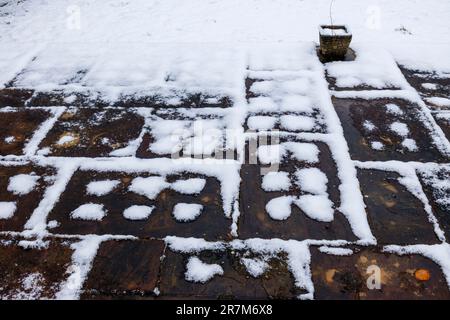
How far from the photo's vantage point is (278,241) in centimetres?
210

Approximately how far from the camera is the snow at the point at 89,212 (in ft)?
7.48

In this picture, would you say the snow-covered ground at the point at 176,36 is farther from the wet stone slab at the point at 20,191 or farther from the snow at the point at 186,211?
the snow at the point at 186,211

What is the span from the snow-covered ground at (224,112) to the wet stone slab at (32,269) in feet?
0.19

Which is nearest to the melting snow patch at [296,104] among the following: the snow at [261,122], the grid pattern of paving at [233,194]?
the grid pattern of paving at [233,194]

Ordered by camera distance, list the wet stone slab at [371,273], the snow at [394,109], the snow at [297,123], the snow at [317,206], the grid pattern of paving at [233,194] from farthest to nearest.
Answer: the snow at [394,109] < the snow at [297,123] < the snow at [317,206] < the grid pattern of paving at [233,194] < the wet stone slab at [371,273]

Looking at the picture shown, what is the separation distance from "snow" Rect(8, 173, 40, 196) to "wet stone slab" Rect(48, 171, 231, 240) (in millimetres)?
255

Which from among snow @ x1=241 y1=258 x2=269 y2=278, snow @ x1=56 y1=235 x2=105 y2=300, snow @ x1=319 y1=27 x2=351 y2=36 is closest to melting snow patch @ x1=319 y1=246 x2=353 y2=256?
snow @ x1=241 y1=258 x2=269 y2=278

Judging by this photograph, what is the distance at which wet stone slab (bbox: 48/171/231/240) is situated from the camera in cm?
219

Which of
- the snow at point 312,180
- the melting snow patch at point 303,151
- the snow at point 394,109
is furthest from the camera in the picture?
the snow at point 394,109

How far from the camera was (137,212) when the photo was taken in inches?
90.4

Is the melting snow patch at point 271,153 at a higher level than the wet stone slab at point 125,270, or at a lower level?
higher

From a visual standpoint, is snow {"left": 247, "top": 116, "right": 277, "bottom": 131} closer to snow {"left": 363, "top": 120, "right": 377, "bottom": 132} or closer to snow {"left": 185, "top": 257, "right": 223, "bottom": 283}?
snow {"left": 363, "top": 120, "right": 377, "bottom": 132}

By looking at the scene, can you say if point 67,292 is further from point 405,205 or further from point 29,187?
point 405,205
